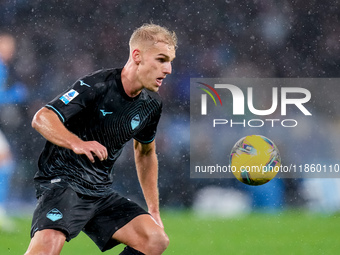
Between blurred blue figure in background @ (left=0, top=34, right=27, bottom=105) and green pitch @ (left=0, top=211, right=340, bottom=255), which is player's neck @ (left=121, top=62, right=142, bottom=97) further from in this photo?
blurred blue figure in background @ (left=0, top=34, right=27, bottom=105)

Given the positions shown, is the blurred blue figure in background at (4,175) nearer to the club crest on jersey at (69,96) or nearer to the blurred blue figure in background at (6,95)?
the blurred blue figure in background at (6,95)

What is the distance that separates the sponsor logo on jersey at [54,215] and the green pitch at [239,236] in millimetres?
3047

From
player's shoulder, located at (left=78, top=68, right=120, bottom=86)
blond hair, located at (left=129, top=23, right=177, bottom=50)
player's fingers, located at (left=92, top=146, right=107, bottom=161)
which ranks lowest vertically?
player's fingers, located at (left=92, top=146, right=107, bottom=161)

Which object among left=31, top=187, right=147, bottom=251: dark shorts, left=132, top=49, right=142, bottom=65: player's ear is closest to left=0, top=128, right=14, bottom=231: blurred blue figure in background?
left=31, top=187, right=147, bottom=251: dark shorts

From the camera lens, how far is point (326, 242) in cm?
726

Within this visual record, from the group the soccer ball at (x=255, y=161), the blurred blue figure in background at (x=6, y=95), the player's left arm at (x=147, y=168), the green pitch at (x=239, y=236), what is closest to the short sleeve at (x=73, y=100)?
the player's left arm at (x=147, y=168)

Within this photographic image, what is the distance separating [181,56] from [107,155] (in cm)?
666

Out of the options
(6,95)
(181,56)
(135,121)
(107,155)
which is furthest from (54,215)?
(181,56)

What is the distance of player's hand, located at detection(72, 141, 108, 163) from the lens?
10.4 ft

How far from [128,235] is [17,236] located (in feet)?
14.2

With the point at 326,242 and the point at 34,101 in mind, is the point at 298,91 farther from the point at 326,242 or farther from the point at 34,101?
the point at 34,101

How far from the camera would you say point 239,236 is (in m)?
7.66

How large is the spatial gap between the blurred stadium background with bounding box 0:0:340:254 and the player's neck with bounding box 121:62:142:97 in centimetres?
557

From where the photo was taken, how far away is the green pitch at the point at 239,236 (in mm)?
6789
